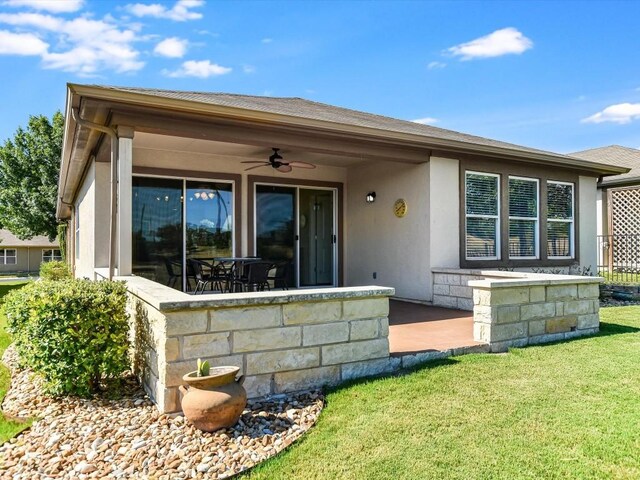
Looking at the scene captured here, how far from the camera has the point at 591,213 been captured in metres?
9.95

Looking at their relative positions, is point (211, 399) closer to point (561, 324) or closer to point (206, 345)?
point (206, 345)

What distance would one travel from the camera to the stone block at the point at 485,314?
4.69m

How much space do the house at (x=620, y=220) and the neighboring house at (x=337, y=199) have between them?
3.56 meters

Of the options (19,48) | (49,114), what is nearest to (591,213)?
(19,48)

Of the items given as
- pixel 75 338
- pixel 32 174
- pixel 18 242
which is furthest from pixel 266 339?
pixel 18 242

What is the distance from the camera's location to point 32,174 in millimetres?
25250

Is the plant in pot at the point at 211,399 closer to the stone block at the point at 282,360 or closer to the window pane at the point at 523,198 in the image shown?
the stone block at the point at 282,360

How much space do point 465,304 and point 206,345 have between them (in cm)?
475

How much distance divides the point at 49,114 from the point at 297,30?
22006mm

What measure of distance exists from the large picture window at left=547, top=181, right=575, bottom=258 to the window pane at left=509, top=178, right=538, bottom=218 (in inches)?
18.2

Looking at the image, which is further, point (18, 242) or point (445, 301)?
point (18, 242)

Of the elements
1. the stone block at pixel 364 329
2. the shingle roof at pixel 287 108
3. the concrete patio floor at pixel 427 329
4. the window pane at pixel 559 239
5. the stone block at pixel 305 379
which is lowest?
the stone block at pixel 305 379

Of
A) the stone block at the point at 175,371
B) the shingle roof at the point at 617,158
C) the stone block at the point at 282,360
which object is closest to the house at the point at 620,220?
the shingle roof at the point at 617,158

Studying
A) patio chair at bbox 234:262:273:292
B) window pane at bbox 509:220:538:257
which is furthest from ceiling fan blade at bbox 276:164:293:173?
window pane at bbox 509:220:538:257
